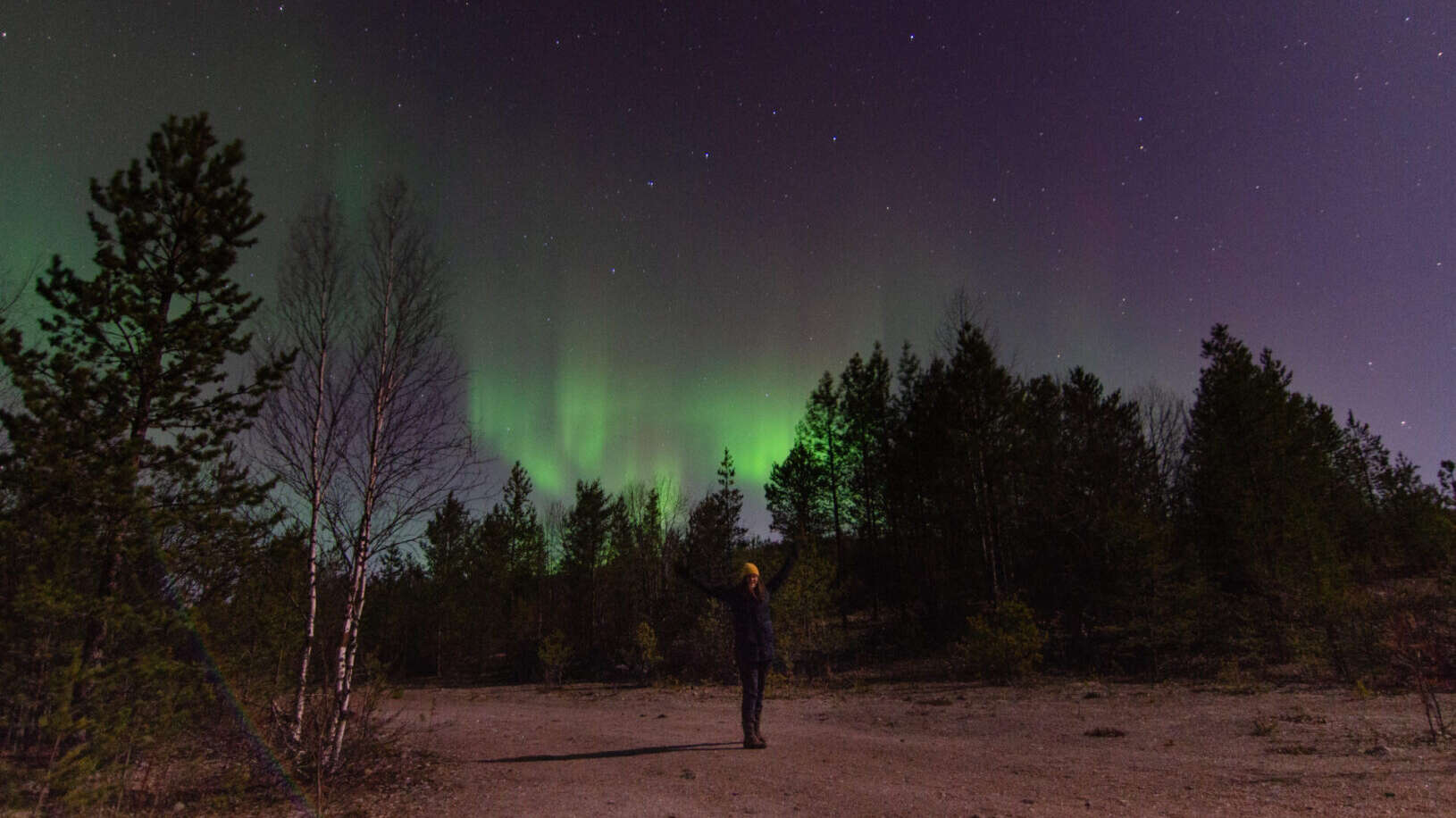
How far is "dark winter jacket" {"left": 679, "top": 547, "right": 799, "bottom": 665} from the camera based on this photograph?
8016mm

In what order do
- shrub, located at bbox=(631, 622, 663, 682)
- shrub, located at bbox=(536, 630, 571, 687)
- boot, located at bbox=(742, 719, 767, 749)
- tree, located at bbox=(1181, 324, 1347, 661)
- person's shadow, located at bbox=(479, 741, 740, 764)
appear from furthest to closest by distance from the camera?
shrub, located at bbox=(536, 630, 571, 687), shrub, located at bbox=(631, 622, 663, 682), tree, located at bbox=(1181, 324, 1347, 661), person's shadow, located at bbox=(479, 741, 740, 764), boot, located at bbox=(742, 719, 767, 749)

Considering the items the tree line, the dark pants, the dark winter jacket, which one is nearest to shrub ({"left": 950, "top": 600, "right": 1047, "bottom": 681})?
the tree line

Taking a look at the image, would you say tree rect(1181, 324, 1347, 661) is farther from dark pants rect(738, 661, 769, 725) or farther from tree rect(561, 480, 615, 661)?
tree rect(561, 480, 615, 661)

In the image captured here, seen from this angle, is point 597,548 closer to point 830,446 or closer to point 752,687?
point 830,446

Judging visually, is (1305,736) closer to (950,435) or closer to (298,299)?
(298,299)

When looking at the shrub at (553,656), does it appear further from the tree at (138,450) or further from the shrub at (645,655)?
the tree at (138,450)

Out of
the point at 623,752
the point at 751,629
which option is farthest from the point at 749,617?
the point at 623,752

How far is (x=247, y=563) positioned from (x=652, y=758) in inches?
244

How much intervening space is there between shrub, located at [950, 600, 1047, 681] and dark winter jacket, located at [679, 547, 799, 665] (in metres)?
10.8

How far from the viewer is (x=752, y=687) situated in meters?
8.11

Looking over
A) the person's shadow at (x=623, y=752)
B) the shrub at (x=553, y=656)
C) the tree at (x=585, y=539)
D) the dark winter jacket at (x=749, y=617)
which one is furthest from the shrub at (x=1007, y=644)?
the tree at (x=585, y=539)

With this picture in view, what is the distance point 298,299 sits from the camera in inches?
403

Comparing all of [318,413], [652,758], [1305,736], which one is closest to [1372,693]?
[1305,736]

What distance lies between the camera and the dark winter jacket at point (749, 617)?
26.3 ft
